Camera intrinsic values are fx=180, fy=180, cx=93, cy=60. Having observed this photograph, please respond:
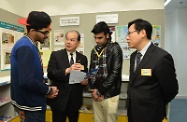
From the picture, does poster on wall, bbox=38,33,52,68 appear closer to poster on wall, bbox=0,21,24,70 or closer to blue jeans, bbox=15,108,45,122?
poster on wall, bbox=0,21,24,70

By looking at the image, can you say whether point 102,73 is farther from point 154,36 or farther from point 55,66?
point 154,36

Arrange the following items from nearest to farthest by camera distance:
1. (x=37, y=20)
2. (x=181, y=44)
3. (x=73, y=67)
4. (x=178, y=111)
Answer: (x=37, y=20)
(x=73, y=67)
(x=178, y=111)
(x=181, y=44)

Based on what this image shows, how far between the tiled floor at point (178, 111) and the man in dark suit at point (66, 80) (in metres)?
2.38

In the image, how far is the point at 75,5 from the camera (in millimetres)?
3320

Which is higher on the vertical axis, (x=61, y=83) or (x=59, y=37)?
(x=59, y=37)

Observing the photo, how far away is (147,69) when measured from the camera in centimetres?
148

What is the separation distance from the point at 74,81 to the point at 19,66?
2.43ft

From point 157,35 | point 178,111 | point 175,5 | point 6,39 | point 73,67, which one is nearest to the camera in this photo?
point 73,67

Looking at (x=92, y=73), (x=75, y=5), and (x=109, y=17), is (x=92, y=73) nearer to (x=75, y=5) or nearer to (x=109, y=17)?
(x=109, y=17)

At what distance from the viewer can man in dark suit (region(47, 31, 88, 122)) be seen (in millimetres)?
1892

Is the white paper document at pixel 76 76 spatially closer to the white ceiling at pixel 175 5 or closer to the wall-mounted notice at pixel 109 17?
the wall-mounted notice at pixel 109 17

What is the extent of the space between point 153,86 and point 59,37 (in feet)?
7.37

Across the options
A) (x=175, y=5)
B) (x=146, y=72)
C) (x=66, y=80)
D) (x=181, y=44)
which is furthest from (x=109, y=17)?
(x=181, y=44)

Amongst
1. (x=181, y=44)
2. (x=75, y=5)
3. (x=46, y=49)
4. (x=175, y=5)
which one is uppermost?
(x=175, y=5)
